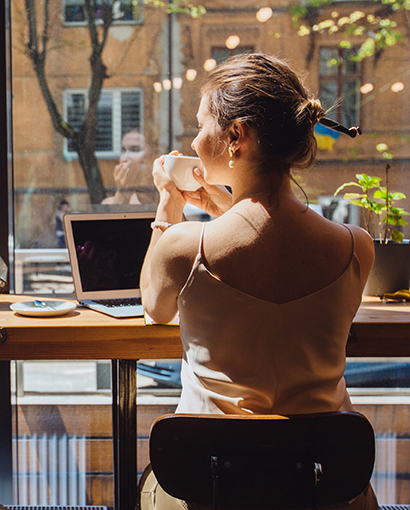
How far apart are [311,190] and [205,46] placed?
74 centimetres

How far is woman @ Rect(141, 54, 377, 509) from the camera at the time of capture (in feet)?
2.81

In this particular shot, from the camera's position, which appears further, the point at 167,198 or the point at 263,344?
the point at 167,198

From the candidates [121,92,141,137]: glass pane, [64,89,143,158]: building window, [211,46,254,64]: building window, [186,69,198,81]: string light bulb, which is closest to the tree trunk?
[64,89,143,158]: building window

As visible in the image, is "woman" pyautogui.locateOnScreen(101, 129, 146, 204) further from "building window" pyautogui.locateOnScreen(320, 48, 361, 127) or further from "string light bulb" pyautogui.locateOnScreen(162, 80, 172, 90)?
"building window" pyautogui.locateOnScreen(320, 48, 361, 127)

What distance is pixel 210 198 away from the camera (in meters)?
1.38

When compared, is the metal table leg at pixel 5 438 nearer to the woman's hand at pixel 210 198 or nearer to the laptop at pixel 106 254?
the laptop at pixel 106 254

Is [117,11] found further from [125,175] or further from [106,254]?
[106,254]

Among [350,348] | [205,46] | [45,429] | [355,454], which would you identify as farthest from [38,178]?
[355,454]

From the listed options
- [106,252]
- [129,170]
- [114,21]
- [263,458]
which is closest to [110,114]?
[129,170]

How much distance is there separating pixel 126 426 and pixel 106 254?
1.90 ft

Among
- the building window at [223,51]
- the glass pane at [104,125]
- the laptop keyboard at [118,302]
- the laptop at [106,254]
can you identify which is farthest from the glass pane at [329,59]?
the laptop keyboard at [118,302]

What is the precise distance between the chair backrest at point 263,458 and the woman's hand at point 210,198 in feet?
2.17

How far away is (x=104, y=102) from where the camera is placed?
6.88ft

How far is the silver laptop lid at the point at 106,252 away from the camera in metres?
1.74
